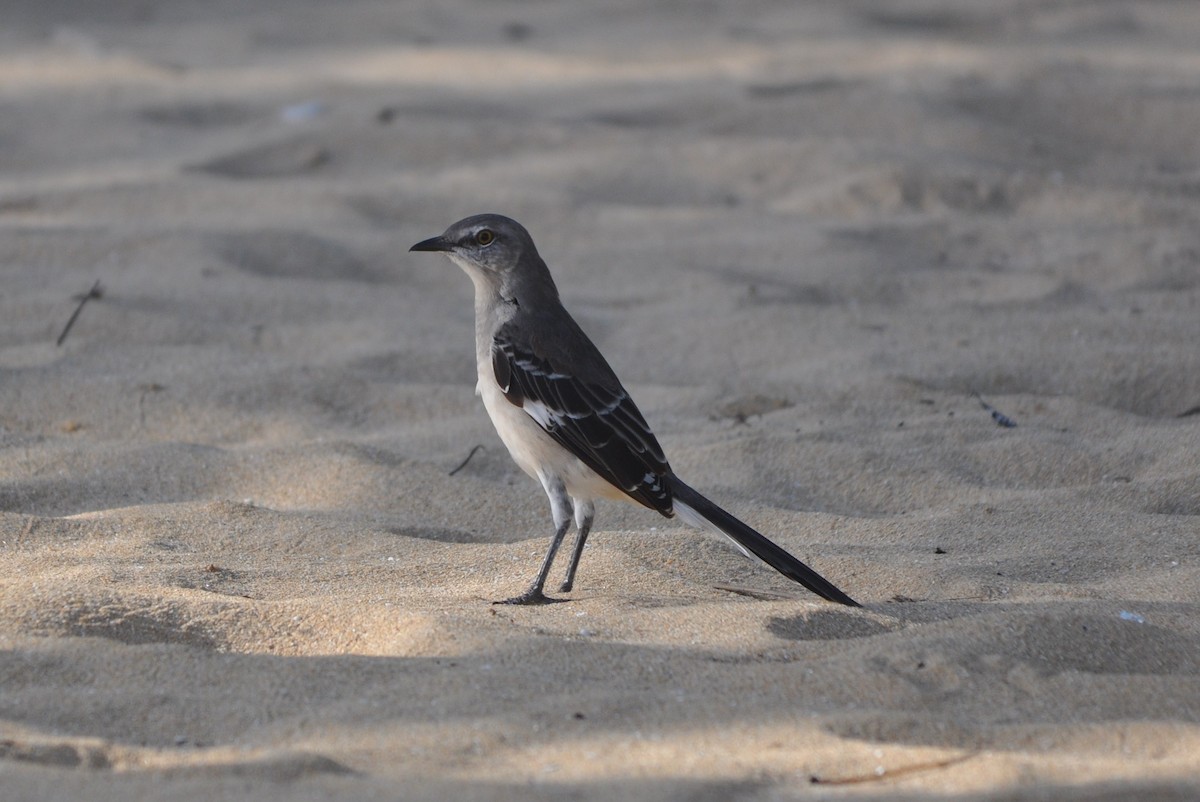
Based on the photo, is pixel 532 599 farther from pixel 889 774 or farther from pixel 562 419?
pixel 889 774

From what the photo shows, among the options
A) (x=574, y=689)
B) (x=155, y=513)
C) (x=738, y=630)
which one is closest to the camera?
(x=574, y=689)

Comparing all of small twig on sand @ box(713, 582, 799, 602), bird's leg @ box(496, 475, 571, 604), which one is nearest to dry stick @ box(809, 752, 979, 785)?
small twig on sand @ box(713, 582, 799, 602)

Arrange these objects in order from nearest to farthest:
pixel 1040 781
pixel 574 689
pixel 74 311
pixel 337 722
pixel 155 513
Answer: pixel 1040 781 → pixel 337 722 → pixel 574 689 → pixel 155 513 → pixel 74 311

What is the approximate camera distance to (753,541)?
4.15 meters

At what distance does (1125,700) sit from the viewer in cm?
339

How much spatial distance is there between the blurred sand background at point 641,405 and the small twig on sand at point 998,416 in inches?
2.5

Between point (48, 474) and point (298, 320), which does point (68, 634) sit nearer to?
point (48, 474)

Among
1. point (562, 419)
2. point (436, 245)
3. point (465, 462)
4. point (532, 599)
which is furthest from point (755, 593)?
point (436, 245)

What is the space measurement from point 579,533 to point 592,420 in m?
0.35

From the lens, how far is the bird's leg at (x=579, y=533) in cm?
435

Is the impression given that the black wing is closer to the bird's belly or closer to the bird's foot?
the bird's belly

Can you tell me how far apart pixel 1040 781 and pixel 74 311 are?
527 cm

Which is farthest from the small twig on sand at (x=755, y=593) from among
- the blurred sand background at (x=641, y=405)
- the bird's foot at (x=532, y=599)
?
the bird's foot at (x=532, y=599)

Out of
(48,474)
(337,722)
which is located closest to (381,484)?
(48,474)
